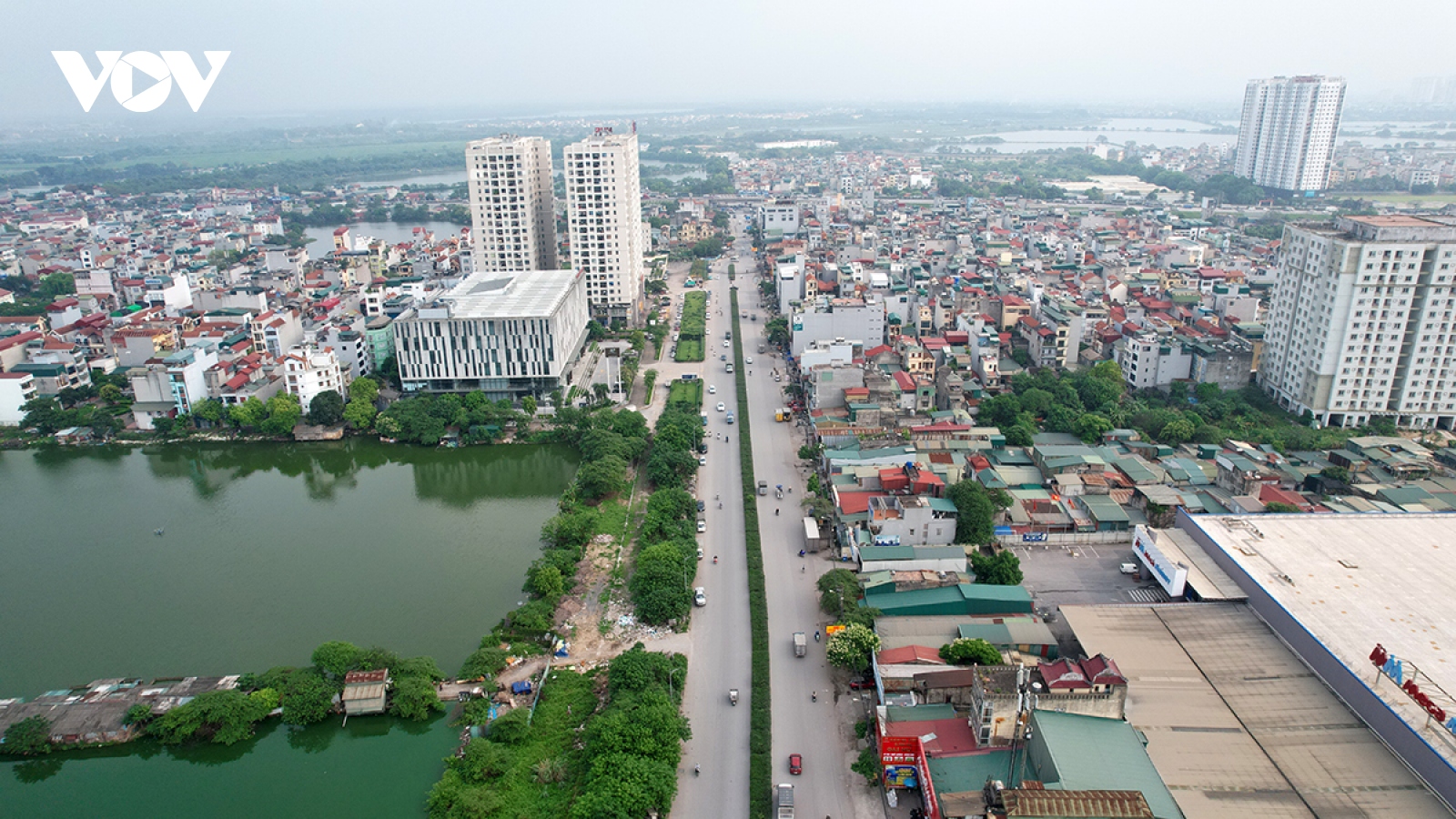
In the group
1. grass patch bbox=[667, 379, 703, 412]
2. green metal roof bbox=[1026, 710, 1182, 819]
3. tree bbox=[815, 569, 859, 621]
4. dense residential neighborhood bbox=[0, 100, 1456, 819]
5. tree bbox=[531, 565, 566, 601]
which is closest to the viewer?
green metal roof bbox=[1026, 710, 1182, 819]

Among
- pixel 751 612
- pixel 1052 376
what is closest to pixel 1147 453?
pixel 1052 376

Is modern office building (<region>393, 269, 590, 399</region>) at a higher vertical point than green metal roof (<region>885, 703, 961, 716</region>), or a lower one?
higher

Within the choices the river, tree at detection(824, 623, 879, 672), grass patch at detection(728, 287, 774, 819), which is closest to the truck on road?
grass patch at detection(728, 287, 774, 819)

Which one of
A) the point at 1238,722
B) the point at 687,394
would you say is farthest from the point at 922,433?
the point at 1238,722

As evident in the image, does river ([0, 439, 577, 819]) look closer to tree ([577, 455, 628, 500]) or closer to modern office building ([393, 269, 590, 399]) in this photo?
tree ([577, 455, 628, 500])

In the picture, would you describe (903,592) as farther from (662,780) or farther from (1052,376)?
(1052,376)

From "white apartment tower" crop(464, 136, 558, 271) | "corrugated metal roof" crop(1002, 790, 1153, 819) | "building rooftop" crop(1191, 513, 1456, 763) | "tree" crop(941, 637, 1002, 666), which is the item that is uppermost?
"white apartment tower" crop(464, 136, 558, 271)

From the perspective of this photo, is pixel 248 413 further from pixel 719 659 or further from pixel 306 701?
pixel 719 659
